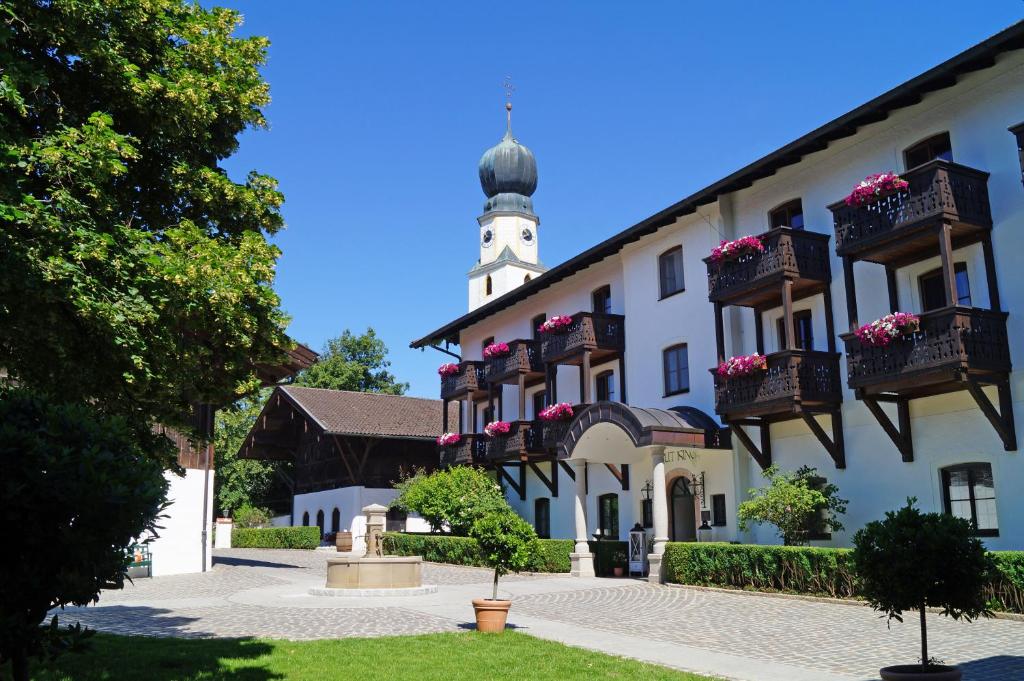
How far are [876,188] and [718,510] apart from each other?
9.60m

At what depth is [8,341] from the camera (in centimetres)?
1047

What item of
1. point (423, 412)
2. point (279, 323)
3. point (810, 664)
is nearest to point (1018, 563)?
point (810, 664)

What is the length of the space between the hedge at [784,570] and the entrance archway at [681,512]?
4156mm

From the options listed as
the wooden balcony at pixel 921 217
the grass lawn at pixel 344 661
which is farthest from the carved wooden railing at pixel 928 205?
the grass lawn at pixel 344 661

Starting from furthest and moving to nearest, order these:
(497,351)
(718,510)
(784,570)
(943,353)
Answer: (497,351)
(718,510)
(784,570)
(943,353)

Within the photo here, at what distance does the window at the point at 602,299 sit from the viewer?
30.1 meters

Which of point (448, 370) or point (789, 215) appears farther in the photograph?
point (448, 370)

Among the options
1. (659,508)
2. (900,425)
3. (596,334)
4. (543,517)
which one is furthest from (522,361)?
(900,425)

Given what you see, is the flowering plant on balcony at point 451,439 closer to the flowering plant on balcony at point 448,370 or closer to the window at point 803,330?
the flowering plant on balcony at point 448,370

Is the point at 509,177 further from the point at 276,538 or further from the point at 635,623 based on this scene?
the point at 635,623

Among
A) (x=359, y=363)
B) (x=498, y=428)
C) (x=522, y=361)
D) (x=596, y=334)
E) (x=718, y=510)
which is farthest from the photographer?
(x=359, y=363)

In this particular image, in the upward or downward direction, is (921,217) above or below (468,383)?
above

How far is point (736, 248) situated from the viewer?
859 inches

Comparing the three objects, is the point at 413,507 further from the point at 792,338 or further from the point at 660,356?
the point at 792,338
